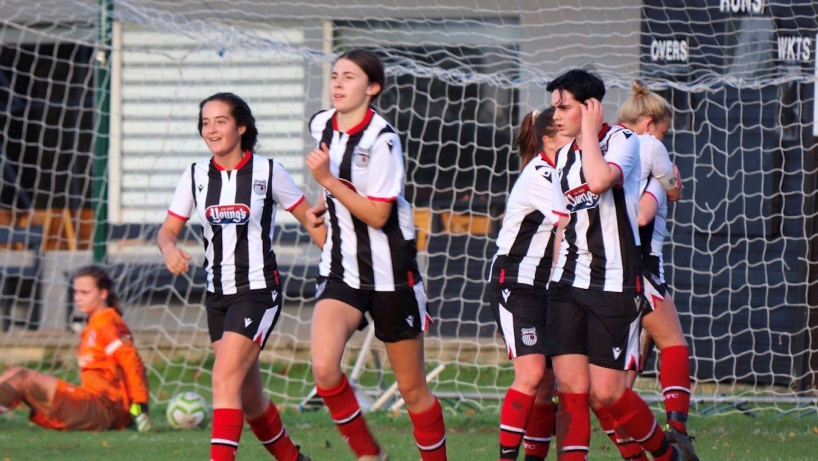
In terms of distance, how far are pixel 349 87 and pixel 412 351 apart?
43.3 inches

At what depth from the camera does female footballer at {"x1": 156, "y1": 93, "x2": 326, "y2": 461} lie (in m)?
4.77

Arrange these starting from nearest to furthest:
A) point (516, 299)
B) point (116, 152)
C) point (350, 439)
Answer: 1. point (350, 439)
2. point (516, 299)
3. point (116, 152)

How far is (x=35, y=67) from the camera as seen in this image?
11.2 metres

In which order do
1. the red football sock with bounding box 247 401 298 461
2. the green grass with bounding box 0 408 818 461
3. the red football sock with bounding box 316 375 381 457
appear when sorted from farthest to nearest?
the green grass with bounding box 0 408 818 461
the red football sock with bounding box 247 401 298 461
the red football sock with bounding box 316 375 381 457

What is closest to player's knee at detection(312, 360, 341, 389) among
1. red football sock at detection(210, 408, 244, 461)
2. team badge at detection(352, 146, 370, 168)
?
red football sock at detection(210, 408, 244, 461)

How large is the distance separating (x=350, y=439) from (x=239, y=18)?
6232 mm

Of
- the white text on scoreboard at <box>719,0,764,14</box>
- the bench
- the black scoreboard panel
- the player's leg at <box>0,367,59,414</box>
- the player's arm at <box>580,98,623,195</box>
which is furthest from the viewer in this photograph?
the bench

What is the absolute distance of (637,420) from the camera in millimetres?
4516

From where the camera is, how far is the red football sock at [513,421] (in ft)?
15.8

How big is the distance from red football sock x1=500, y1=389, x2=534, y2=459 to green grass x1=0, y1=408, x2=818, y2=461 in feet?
3.78

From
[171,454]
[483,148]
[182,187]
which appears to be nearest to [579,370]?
[182,187]

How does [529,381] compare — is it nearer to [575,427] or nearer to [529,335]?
[529,335]

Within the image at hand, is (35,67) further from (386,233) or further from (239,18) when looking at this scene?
(386,233)

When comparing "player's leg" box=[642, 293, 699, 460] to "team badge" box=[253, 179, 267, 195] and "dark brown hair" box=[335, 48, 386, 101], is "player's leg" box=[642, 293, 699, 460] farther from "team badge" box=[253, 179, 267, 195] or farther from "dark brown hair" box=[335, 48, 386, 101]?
"team badge" box=[253, 179, 267, 195]
